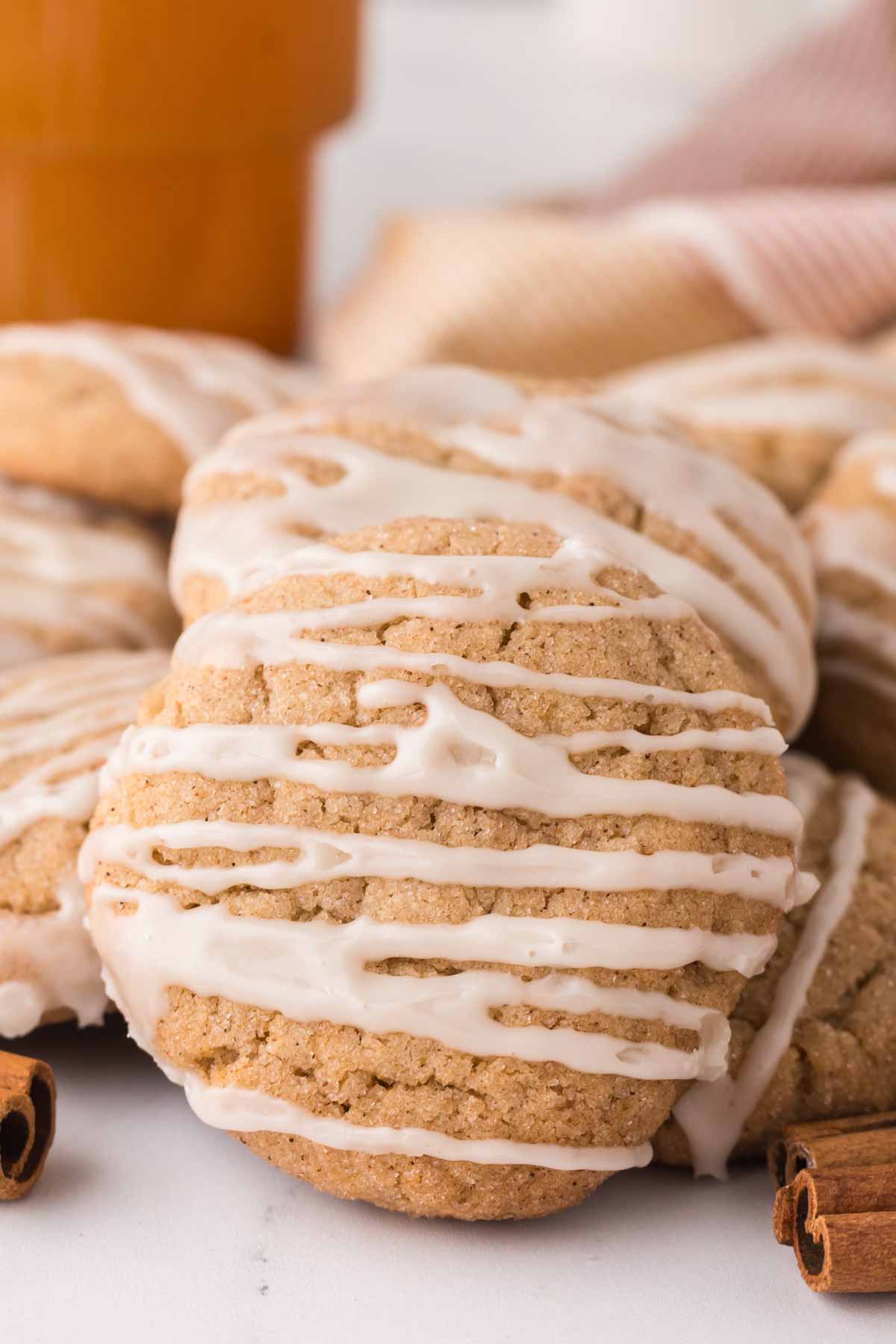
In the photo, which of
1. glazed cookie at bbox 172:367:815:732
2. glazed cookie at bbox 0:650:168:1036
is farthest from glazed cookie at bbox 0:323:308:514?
glazed cookie at bbox 0:650:168:1036

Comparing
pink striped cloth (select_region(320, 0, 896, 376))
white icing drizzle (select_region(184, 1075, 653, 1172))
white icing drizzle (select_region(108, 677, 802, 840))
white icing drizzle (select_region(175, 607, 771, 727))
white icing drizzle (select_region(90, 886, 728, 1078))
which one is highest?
white icing drizzle (select_region(175, 607, 771, 727))

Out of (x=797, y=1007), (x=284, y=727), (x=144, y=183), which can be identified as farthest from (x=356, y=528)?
(x=144, y=183)

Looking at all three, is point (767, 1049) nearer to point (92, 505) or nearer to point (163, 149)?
point (92, 505)

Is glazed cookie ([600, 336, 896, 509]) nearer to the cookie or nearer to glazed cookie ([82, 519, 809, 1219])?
the cookie

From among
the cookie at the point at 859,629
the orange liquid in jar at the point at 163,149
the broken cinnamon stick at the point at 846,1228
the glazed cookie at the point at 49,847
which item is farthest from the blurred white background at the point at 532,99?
the broken cinnamon stick at the point at 846,1228

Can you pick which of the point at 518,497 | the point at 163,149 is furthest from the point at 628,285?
the point at 518,497

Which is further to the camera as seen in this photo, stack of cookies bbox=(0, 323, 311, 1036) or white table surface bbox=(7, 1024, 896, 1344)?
stack of cookies bbox=(0, 323, 311, 1036)

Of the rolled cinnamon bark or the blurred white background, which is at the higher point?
the rolled cinnamon bark

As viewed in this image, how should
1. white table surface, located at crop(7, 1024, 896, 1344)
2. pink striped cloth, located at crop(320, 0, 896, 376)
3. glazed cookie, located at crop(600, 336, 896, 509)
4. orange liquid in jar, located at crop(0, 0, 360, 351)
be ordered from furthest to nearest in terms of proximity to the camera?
pink striped cloth, located at crop(320, 0, 896, 376) → orange liquid in jar, located at crop(0, 0, 360, 351) → glazed cookie, located at crop(600, 336, 896, 509) → white table surface, located at crop(7, 1024, 896, 1344)
